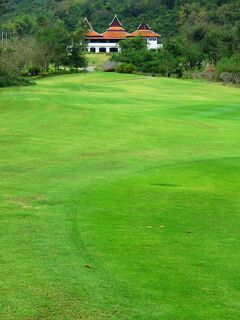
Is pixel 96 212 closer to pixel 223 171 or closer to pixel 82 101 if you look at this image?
pixel 223 171

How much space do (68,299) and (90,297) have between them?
11.6 inches

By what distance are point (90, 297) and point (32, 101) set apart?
3880 centimetres

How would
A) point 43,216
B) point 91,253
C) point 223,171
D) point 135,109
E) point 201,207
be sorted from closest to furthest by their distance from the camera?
point 91,253 → point 43,216 → point 201,207 → point 223,171 → point 135,109

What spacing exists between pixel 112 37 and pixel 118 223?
13911 cm

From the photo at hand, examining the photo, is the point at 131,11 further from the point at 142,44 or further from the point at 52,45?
the point at 52,45

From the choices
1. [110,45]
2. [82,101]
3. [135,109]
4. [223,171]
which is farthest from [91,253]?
[110,45]

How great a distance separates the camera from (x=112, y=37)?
490 ft

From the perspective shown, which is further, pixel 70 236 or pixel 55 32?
pixel 55 32

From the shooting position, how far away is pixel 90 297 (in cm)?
854

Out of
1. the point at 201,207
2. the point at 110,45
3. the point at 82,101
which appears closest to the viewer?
the point at 201,207

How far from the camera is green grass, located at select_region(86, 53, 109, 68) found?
129250 mm

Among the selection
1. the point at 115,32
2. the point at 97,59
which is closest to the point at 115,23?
the point at 115,32

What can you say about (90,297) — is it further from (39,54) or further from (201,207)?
(39,54)

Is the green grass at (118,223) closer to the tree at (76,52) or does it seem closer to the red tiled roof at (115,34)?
the tree at (76,52)
